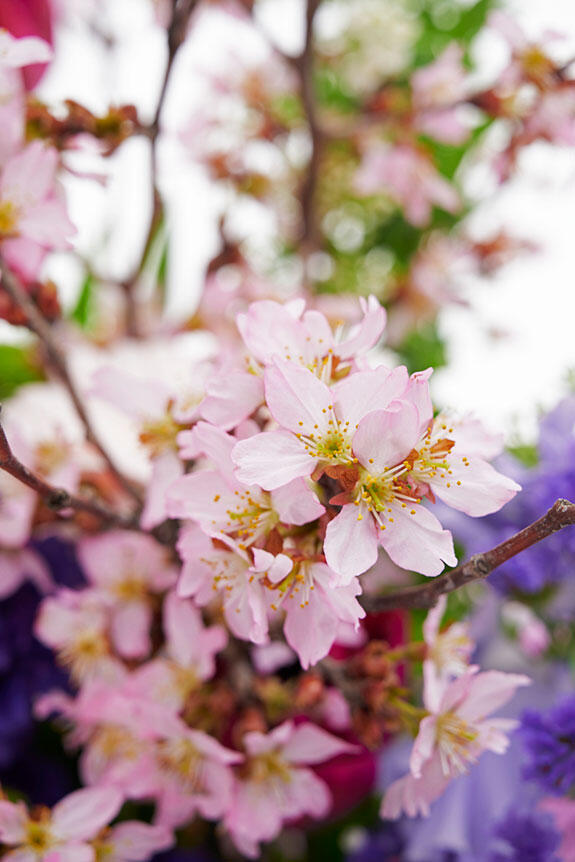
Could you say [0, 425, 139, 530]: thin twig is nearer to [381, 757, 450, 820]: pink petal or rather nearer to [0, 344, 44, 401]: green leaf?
[381, 757, 450, 820]: pink petal

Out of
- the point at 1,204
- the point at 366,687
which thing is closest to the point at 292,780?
the point at 366,687

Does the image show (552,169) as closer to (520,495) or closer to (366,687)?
(520,495)

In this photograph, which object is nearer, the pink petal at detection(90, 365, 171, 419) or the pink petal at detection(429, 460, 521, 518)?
the pink petal at detection(429, 460, 521, 518)

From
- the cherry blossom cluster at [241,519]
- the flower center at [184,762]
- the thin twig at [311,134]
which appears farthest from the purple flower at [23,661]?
the thin twig at [311,134]

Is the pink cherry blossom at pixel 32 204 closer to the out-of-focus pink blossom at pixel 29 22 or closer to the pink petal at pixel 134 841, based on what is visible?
the out-of-focus pink blossom at pixel 29 22

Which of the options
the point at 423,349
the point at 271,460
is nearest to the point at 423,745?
the point at 271,460

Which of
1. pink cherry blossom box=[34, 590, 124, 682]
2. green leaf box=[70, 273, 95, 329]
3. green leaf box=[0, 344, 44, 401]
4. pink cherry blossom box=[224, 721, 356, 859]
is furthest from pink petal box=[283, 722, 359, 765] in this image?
green leaf box=[70, 273, 95, 329]
